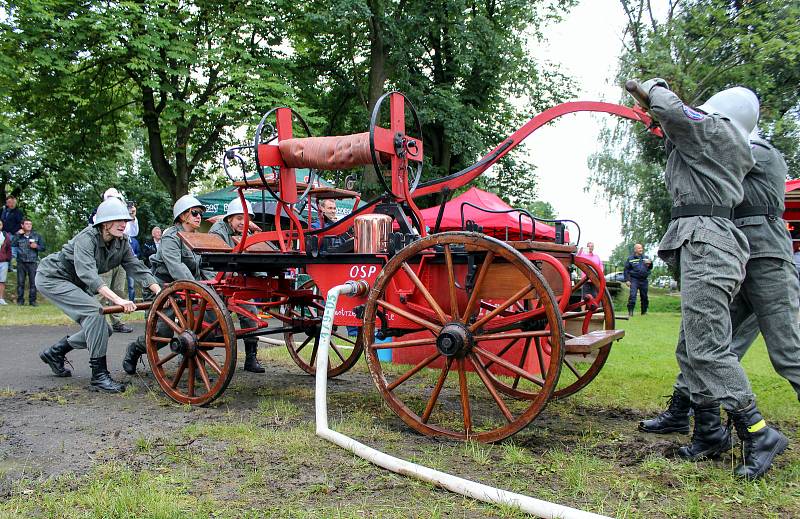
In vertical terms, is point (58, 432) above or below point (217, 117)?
below

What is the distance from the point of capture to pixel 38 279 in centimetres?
570

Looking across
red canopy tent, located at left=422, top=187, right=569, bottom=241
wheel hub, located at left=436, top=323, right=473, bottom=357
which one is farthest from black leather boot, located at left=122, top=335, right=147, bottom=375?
red canopy tent, located at left=422, top=187, right=569, bottom=241

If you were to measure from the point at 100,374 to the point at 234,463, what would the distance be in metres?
2.56

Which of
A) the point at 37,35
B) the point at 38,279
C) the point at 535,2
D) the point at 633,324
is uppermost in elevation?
the point at 535,2

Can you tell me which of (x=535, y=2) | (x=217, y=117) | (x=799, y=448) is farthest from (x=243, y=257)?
(x=535, y=2)

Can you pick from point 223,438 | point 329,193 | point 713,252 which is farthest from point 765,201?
point 223,438

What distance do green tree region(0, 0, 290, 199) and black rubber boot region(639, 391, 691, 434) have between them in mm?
12021

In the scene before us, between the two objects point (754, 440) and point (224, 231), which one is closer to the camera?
point (754, 440)

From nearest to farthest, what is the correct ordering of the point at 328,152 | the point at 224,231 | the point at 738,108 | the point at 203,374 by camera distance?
the point at 738,108
the point at 328,152
the point at 203,374
the point at 224,231

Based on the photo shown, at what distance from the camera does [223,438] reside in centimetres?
387

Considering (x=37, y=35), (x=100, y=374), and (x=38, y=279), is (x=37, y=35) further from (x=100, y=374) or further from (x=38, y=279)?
(x=100, y=374)

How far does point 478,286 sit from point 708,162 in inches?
54.5

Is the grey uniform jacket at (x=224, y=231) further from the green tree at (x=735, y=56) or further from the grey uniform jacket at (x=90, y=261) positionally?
the green tree at (x=735, y=56)

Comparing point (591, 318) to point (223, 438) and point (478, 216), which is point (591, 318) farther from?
point (478, 216)
